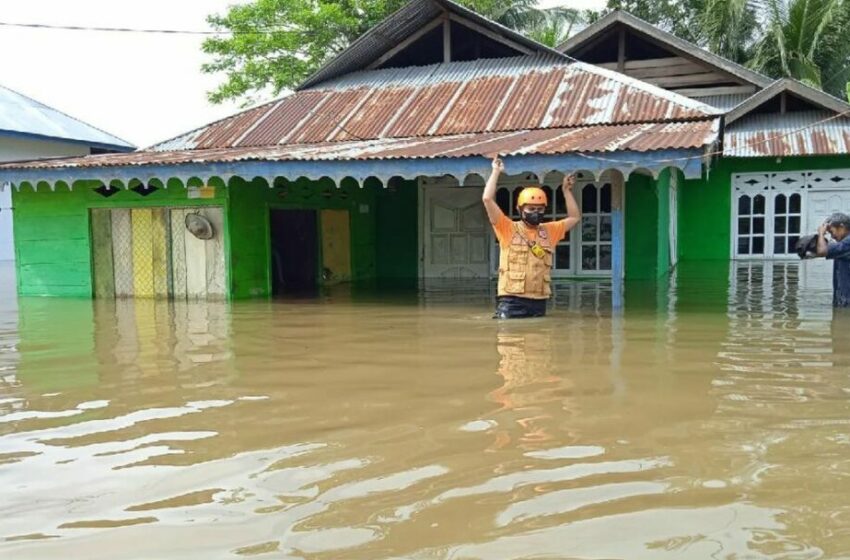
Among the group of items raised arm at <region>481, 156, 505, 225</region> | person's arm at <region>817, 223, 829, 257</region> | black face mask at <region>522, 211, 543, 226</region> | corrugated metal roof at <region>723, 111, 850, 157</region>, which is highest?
corrugated metal roof at <region>723, 111, 850, 157</region>

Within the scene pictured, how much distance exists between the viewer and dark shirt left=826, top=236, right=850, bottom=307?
8.66 m

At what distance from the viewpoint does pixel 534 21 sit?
26.3 metres

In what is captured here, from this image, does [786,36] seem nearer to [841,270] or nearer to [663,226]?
[663,226]

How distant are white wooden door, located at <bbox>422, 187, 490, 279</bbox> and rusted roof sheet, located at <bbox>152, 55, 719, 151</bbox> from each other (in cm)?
193

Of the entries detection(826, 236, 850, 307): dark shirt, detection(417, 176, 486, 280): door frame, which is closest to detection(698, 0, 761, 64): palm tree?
detection(417, 176, 486, 280): door frame

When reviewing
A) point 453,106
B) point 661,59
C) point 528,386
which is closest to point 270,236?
point 453,106

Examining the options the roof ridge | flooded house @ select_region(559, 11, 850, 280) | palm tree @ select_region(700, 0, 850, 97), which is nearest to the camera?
the roof ridge

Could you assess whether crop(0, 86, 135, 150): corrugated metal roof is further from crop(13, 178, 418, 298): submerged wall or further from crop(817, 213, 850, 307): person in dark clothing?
crop(817, 213, 850, 307): person in dark clothing

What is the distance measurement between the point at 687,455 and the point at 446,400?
163 cm

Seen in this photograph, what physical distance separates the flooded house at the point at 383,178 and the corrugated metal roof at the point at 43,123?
10216 millimetres

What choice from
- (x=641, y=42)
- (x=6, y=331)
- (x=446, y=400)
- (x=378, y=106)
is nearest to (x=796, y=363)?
(x=446, y=400)

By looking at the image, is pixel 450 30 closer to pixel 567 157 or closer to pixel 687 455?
pixel 567 157

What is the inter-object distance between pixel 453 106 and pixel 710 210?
24.6 feet

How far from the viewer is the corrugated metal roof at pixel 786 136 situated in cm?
1502
